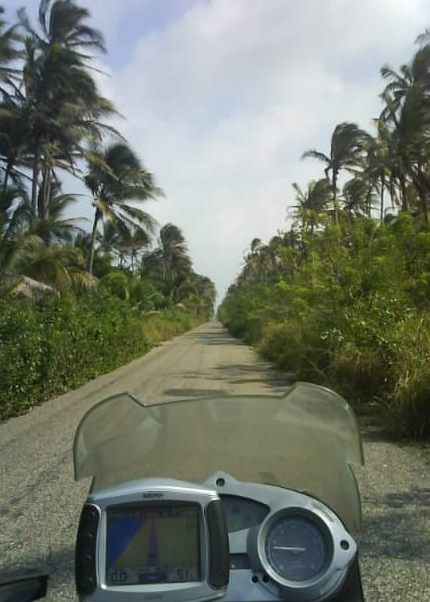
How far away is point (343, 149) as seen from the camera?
41.4 meters

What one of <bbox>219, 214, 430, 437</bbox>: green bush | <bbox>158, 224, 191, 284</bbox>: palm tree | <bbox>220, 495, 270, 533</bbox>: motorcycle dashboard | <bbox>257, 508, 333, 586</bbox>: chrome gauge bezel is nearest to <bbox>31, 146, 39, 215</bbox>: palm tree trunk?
<bbox>219, 214, 430, 437</bbox>: green bush

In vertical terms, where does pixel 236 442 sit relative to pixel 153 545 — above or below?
above

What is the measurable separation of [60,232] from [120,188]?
11.8m

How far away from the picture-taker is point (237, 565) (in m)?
2.59

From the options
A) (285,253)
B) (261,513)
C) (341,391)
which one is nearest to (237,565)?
(261,513)

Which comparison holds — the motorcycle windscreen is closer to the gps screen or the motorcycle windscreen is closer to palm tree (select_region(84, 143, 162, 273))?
the gps screen

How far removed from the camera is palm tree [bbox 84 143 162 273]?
124 feet

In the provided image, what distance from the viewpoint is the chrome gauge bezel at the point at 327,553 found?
8.12 ft

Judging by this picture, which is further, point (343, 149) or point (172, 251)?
point (172, 251)

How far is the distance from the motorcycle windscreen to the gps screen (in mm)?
605

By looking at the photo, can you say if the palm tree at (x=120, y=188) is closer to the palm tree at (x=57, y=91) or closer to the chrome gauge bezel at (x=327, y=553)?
the palm tree at (x=57, y=91)

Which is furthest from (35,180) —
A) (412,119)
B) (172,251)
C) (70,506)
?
(172,251)

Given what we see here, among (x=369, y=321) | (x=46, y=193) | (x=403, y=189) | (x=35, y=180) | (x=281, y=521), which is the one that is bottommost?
(x=281, y=521)

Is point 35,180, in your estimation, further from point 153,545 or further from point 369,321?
point 153,545
